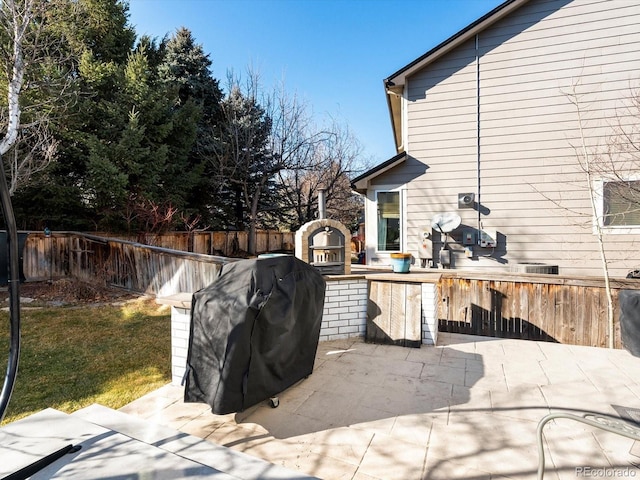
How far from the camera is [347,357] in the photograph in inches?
148

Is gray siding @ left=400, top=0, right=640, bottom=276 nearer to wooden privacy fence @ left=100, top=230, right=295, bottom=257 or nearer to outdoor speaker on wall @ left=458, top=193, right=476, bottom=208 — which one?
outdoor speaker on wall @ left=458, top=193, right=476, bottom=208

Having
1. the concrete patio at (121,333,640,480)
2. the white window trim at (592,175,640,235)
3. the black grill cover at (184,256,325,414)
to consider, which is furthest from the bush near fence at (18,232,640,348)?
the black grill cover at (184,256,325,414)

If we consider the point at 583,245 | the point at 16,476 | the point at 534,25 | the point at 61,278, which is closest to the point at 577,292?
the point at 583,245

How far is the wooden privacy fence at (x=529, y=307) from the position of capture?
15.2 feet

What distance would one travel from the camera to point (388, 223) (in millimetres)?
7414

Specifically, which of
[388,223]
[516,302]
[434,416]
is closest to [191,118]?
[388,223]

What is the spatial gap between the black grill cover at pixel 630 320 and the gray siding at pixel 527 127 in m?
2.68

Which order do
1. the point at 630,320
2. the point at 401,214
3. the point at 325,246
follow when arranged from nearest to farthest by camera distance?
the point at 630,320 → the point at 325,246 → the point at 401,214

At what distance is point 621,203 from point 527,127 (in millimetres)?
2176

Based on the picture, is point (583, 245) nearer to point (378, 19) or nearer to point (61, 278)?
point (378, 19)

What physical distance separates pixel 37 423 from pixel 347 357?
8.85ft

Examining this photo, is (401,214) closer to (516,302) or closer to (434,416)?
(516,302)

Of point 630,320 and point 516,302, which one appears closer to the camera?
point 630,320

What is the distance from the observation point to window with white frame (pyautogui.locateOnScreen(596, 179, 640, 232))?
5.94 meters
